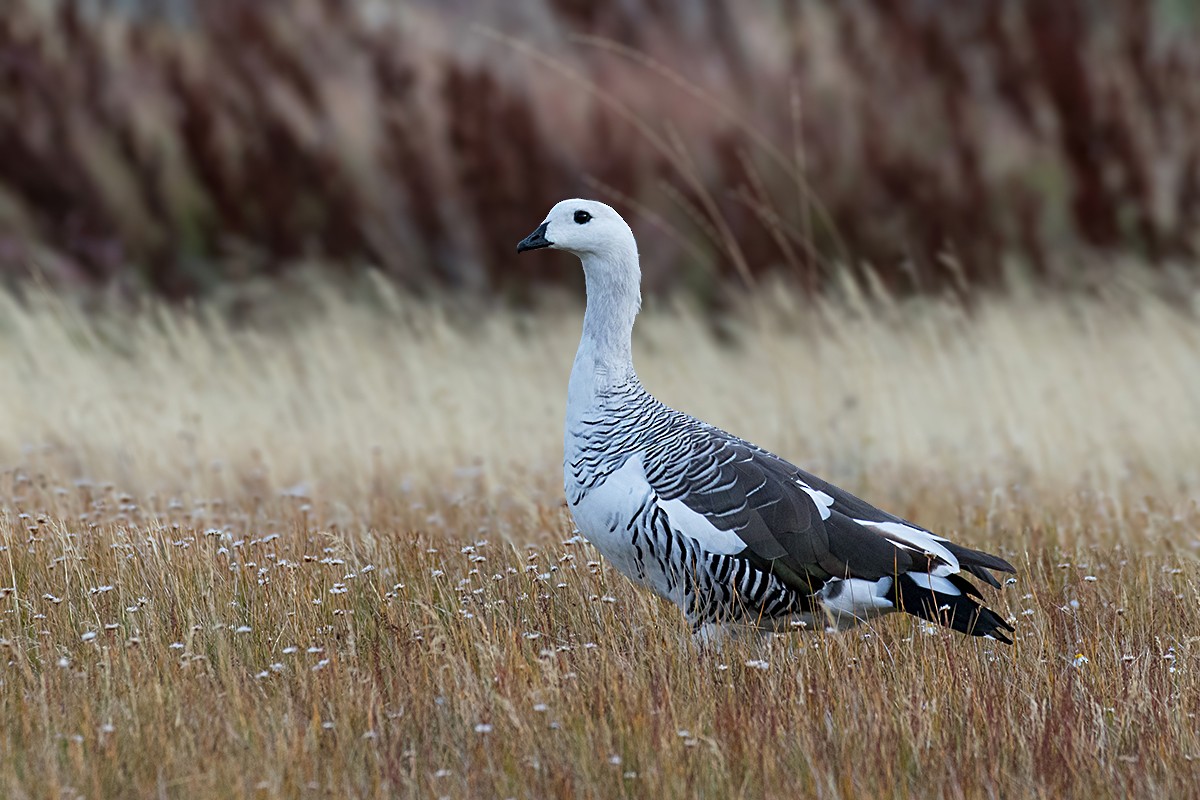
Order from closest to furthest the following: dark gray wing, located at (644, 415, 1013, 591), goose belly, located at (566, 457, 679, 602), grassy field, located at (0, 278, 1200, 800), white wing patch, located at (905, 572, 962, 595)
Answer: grassy field, located at (0, 278, 1200, 800) → white wing patch, located at (905, 572, 962, 595) → dark gray wing, located at (644, 415, 1013, 591) → goose belly, located at (566, 457, 679, 602)

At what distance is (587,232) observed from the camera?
5867 millimetres

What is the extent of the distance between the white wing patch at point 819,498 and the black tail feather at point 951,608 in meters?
0.37

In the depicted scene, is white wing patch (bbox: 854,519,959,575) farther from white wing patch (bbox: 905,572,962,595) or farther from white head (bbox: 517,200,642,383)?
white head (bbox: 517,200,642,383)

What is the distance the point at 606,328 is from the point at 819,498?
107cm

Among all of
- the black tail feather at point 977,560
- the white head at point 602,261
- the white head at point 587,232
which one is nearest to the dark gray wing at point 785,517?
the black tail feather at point 977,560

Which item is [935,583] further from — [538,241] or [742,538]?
[538,241]

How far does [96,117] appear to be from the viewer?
14516 mm

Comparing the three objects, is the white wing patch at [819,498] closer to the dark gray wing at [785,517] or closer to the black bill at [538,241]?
the dark gray wing at [785,517]

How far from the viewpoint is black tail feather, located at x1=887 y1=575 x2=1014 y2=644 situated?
4.86m

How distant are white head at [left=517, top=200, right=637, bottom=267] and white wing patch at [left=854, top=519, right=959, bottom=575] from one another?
1.43 m

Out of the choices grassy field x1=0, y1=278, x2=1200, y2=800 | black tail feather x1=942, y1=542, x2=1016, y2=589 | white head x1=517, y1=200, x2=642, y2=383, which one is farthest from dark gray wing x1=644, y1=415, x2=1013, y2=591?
white head x1=517, y1=200, x2=642, y2=383

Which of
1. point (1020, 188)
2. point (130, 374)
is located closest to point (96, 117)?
point (130, 374)

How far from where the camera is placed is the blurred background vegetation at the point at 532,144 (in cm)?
1449

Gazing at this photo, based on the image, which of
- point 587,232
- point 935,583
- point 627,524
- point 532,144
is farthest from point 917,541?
point 532,144
